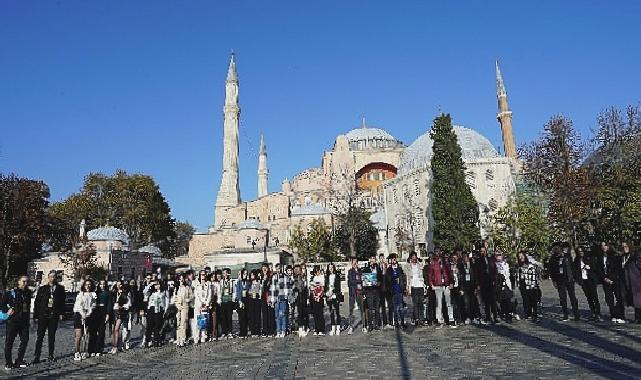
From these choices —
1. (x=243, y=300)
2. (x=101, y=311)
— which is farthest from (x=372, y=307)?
(x=101, y=311)

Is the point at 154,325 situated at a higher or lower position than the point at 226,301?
lower

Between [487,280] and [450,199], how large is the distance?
18869 mm

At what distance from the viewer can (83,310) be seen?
891 centimetres

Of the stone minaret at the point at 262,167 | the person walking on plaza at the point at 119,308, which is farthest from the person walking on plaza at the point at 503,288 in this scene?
the stone minaret at the point at 262,167

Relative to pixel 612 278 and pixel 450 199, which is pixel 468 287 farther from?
pixel 450 199

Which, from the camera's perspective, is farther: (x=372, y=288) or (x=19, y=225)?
(x=19, y=225)

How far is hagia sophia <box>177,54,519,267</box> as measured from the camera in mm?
36031

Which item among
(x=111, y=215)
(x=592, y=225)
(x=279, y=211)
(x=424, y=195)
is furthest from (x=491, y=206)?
(x=111, y=215)

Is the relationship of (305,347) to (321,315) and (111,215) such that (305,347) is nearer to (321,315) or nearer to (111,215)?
(321,315)

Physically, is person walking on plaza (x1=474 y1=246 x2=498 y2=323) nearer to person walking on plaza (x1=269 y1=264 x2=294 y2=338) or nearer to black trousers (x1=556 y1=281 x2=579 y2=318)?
black trousers (x1=556 y1=281 x2=579 y2=318)

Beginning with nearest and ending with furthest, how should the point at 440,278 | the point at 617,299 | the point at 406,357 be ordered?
the point at 406,357, the point at 617,299, the point at 440,278

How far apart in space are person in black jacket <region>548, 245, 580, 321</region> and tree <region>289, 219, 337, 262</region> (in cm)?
2529

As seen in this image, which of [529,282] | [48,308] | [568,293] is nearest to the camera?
[48,308]

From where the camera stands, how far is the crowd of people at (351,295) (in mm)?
9359
